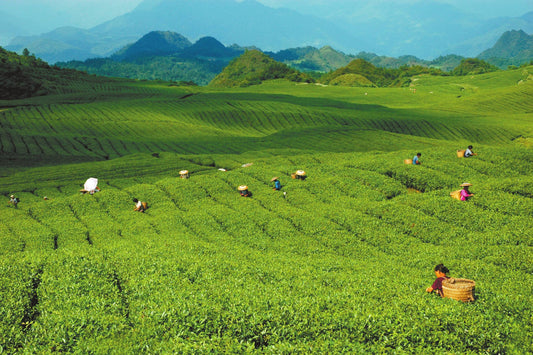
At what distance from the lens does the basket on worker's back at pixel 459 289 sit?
1897 cm

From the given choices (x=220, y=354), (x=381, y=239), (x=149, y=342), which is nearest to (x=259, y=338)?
(x=220, y=354)

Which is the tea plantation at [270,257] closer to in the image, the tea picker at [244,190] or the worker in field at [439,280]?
the worker in field at [439,280]

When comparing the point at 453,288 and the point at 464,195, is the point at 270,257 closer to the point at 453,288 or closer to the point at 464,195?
the point at 453,288

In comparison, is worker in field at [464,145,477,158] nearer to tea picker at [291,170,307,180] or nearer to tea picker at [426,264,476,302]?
tea picker at [291,170,307,180]

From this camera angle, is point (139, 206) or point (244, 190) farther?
point (244, 190)

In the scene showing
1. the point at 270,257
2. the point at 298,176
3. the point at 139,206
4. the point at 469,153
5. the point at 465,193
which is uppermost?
the point at 469,153

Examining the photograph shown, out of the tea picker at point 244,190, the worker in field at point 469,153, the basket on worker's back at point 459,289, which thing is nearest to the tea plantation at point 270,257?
the basket on worker's back at point 459,289

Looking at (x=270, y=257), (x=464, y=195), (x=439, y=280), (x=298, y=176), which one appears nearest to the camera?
(x=439, y=280)

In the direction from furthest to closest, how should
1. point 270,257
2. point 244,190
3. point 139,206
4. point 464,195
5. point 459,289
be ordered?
1. point 244,190
2. point 139,206
3. point 464,195
4. point 270,257
5. point 459,289

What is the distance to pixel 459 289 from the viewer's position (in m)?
19.0

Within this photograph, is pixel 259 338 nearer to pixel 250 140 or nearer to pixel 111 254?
pixel 111 254

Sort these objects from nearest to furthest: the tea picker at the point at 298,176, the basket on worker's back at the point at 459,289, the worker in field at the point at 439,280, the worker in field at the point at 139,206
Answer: the basket on worker's back at the point at 459,289 → the worker in field at the point at 439,280 → the worker in field at the point at 139,206 → the tea picker at the point at 298,176

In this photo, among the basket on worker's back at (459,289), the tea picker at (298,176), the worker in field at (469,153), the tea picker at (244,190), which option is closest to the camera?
the basket on worker's back at (459,289)

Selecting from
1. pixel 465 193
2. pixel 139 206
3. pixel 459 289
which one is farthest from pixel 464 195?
pixel 139 206
